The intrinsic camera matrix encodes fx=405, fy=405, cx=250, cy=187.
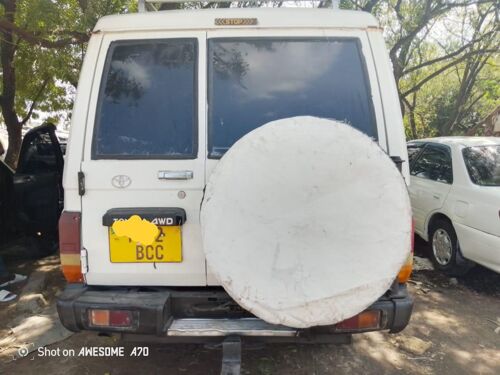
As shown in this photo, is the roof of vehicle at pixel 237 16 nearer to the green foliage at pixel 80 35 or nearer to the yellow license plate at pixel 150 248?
the yellow license plate at pixel 150 248

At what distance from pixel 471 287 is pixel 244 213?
3945 millimetres

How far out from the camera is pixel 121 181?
232 cm

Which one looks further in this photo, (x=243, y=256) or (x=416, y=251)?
(x=416, y=251)

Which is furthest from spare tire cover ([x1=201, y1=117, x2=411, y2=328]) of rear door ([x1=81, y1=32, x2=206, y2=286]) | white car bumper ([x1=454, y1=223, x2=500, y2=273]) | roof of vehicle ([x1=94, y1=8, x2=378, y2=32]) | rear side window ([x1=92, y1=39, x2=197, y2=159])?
white car bumper ([x1=454, y1=223, x2=500, y2=273])

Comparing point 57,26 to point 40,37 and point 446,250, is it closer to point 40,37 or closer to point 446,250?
point 40,37

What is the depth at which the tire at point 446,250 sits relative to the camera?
4719mm

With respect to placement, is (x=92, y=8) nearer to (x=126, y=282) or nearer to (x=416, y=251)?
(x=126, y=282)

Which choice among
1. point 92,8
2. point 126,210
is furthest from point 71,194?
point 92,8

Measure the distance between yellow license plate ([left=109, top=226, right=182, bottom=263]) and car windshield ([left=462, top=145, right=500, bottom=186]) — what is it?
3.72m

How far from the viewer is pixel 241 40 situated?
96.8 inches

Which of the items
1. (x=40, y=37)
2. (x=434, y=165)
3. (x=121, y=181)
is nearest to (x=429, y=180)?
(x=434, y=165)

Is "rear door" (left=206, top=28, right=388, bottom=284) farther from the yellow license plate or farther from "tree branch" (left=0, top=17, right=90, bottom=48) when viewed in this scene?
"tree branch" (left=0, top=17, right=90, bottom=48)

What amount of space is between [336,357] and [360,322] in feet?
3.74

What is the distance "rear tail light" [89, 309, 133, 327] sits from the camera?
2.19 meters
